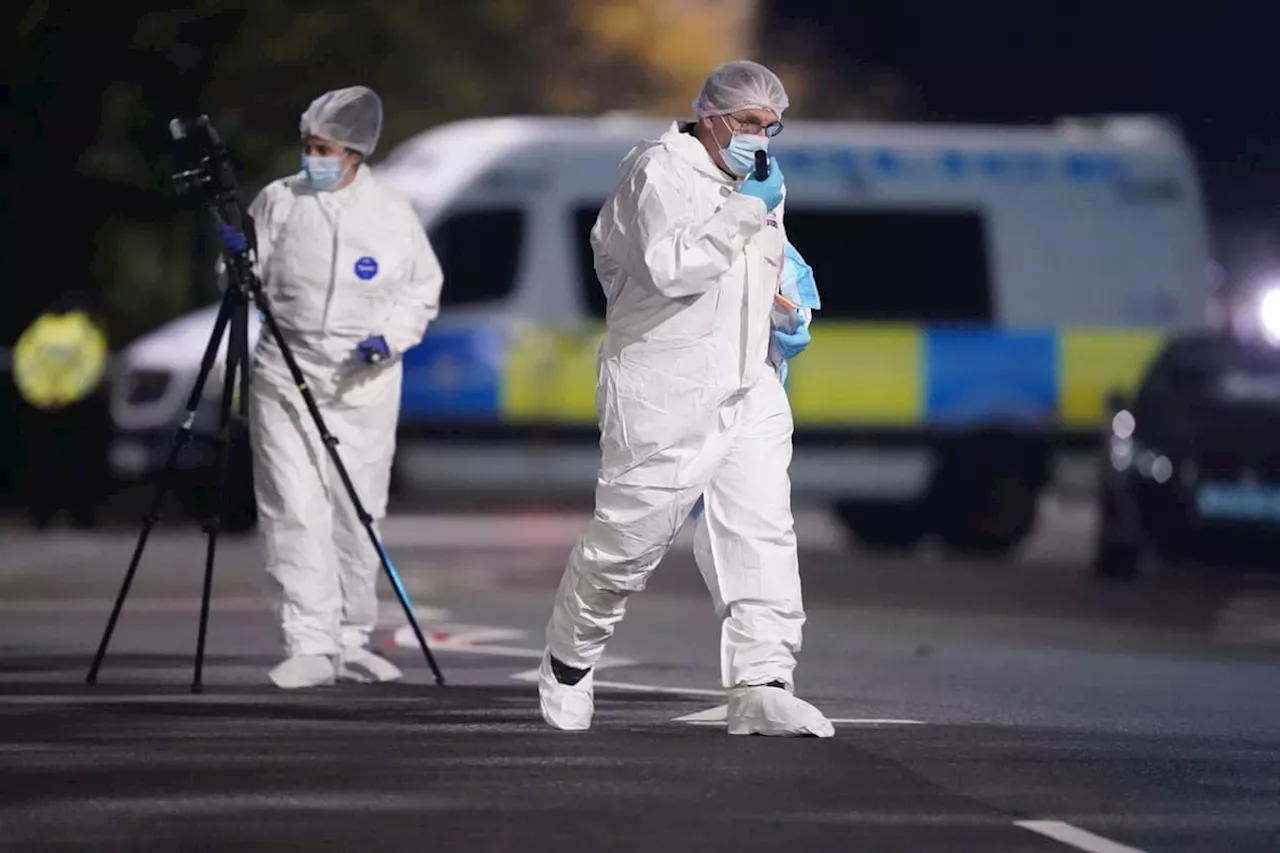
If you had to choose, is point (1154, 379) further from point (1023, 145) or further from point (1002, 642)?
point (1002, 642)

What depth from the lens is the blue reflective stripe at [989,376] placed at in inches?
821

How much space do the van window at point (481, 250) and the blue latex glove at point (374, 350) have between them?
8.89 metres

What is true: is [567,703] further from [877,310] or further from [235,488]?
[877,310]

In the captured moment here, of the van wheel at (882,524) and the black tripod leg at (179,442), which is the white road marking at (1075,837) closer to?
the black tripod leg at (179,442)

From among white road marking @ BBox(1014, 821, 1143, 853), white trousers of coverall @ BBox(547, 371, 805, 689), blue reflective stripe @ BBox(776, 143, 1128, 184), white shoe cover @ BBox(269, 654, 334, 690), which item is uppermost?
blue reflective stripe @ BBox(776, 143, 1128, 184)

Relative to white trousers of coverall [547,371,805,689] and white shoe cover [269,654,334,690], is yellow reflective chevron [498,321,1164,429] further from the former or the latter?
white trousers of coverall [547,371,805,689]

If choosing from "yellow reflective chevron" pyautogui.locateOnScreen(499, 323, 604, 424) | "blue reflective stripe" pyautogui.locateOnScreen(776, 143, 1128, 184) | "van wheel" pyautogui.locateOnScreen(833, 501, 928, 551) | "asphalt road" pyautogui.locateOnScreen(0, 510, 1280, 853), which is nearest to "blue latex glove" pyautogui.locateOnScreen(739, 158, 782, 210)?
"asphalt road" pyautogui.locateOnScreen(0, 510, 1280, 853)

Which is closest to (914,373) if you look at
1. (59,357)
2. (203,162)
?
(59,357)

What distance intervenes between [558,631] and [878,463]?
1093 centimetres

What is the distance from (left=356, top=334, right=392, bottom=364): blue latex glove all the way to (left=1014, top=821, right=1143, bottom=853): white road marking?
153 inches

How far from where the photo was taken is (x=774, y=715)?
Result: 970cm

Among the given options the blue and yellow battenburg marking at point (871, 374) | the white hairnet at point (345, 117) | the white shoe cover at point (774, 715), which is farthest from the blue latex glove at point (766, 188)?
the blue and yellow battenburg marking at point (871, 374)

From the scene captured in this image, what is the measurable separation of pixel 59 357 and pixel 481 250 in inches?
108

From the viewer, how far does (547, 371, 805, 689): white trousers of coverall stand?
382 inches
